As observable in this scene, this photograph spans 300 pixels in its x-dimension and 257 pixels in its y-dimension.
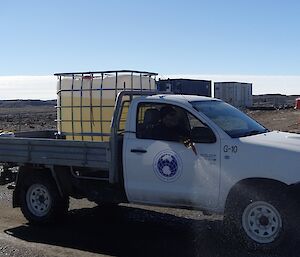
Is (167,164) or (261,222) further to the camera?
(167,164)

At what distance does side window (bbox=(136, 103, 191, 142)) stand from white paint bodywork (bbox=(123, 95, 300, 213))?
72 mm

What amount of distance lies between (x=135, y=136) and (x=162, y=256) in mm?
1764

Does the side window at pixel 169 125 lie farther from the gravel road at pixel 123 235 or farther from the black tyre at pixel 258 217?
the gravel road at pixel 123 235

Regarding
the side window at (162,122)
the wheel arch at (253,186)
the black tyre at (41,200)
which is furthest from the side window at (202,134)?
the black tyre at (41,200)

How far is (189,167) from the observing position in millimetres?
7031

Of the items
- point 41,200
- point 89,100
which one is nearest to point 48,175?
point 41,200

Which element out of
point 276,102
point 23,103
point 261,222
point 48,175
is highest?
point 276,102

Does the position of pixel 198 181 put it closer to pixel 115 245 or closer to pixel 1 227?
pixel 115 245

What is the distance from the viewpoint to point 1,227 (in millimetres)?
8453

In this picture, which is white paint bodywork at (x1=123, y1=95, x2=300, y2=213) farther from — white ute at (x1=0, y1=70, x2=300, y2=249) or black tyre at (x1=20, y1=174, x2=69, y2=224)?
black tyre at (x1=20, y1=174, x2=69, y2=224)

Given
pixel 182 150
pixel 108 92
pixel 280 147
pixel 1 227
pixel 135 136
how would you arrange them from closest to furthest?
1. pixel 280 147
2. pixel 182 150
3. pixel 135 136
4. pixel 1 227
5. pixel 108 92

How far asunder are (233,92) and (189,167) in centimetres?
4433

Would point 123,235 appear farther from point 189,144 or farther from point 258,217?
point 258,217

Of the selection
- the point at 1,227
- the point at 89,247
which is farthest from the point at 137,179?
the point at 1,227
